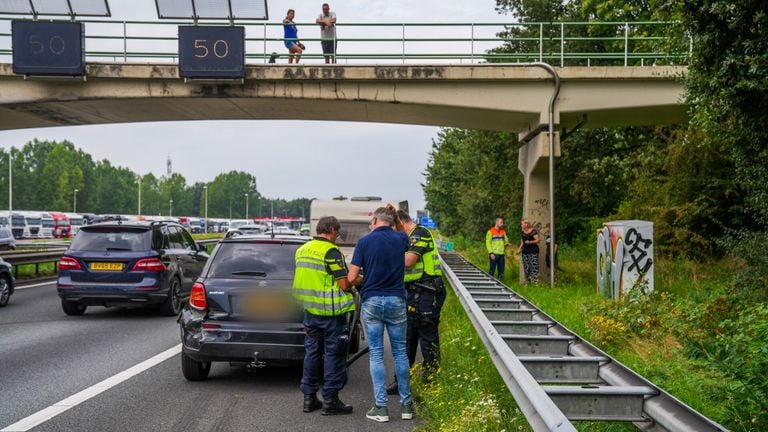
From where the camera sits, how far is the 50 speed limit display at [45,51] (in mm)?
18359

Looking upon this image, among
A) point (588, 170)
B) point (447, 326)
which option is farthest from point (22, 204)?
point (447, 326)

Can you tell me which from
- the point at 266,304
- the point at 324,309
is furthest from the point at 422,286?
the point at 266,304

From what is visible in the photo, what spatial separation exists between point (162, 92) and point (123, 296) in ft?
23.2

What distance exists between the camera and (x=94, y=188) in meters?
140

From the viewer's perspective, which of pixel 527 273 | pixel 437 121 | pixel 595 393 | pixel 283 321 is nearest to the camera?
pixel 595 393

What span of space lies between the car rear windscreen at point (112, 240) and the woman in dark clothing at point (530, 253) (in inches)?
338

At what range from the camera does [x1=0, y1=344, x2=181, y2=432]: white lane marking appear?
6.12 meters

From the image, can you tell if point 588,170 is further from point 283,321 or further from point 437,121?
point 283,321

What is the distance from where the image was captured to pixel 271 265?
812cm

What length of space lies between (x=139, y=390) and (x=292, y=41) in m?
12.9

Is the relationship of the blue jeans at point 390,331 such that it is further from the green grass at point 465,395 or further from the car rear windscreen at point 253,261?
the car rear windscreen at point 253,261

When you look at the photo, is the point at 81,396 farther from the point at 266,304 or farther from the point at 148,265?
the point at 148,265

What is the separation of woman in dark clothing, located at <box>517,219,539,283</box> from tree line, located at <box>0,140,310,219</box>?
86124 millimetres

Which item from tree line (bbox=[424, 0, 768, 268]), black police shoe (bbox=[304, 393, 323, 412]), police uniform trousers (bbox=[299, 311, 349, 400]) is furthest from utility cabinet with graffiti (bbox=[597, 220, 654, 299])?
black police shoe (bbox=[304, 393, 323, 412])
